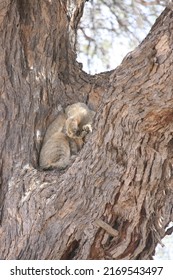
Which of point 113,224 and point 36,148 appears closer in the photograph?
point 113,224

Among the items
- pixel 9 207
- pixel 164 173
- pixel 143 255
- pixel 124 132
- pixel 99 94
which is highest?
pixel 99 94

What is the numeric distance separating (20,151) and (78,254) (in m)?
0.77

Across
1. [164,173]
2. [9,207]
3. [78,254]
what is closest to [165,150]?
[164,173]

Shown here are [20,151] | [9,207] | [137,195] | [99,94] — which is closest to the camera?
[137,195]

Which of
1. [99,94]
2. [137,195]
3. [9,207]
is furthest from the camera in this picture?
[99,94]

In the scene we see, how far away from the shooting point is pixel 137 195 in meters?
3.13

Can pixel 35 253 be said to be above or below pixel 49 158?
below

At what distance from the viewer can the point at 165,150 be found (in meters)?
3.16

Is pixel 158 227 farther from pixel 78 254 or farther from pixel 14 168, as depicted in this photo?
pixel 14 168

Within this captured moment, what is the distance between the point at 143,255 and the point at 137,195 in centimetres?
33

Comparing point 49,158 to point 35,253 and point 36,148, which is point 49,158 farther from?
point 35,253

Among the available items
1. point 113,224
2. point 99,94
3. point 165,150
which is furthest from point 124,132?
point 99,94

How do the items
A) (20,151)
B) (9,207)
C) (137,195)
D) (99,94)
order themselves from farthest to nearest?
1. (99,94)
2. (20,151)
3. (9,207)
4. (137,195)

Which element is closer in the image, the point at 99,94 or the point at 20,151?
the point at 20,151
